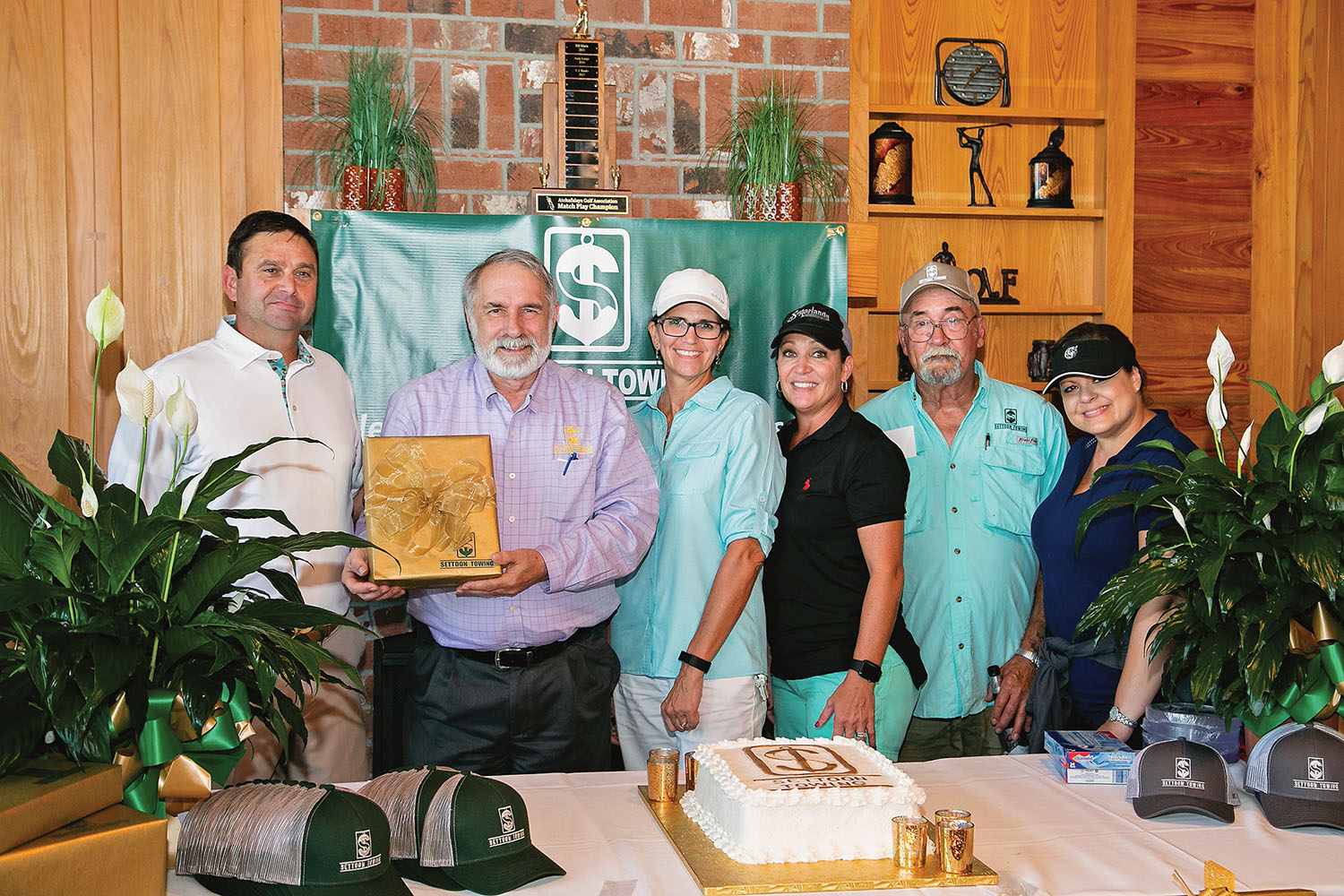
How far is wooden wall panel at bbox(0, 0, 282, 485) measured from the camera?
330 cm

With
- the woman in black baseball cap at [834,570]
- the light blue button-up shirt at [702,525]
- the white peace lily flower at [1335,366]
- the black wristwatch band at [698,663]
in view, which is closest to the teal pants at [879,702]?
the woman in black baseball cap at [834,570]

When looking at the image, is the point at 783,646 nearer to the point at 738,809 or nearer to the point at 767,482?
the point at 767,482

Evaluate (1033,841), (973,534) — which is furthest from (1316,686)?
(973,534)

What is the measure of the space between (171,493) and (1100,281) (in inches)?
140

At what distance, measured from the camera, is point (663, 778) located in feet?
6.10

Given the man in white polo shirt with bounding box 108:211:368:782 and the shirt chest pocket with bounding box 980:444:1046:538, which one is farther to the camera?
the shirt chest pocket with bounding box 980:444:1046:538

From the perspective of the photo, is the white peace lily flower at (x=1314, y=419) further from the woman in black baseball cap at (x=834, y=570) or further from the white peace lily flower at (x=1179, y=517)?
the woman in black baseball cap at (x=834, y=570)

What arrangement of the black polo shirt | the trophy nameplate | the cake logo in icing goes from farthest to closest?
1. the trophy nameplate
2. the black polo shirt
3. the cake logo in icing

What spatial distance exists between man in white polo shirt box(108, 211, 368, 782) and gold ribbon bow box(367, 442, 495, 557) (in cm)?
44

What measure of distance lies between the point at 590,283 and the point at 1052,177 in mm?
1884

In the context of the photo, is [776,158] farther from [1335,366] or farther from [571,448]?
[1335,366]

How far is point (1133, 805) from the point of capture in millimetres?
1850

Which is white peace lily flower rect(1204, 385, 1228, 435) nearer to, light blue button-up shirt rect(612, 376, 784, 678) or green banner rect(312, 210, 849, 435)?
light blue button-up shirt rect(612, 376, 784, 678)

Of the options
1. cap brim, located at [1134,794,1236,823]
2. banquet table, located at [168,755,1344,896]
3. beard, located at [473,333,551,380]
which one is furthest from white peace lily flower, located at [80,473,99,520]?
cap brim, located at [1134,794,1236,823]
